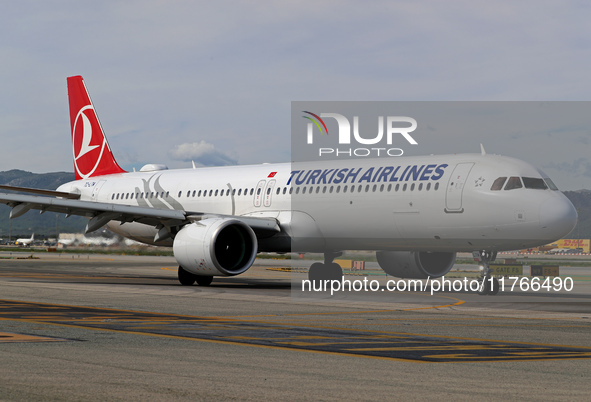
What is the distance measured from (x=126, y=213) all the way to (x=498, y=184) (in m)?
11.4

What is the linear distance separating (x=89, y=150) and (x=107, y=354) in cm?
2767

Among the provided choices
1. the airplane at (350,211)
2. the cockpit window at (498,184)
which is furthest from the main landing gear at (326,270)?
the cockpit window at (498,184)

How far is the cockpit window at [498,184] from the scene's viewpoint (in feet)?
71.0

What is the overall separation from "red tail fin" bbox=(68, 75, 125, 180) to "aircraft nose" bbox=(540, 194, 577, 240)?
791 inches

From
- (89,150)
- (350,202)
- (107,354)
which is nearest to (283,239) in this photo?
(350,202)

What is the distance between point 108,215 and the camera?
2641 centimetres

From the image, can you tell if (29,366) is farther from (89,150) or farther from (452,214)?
(89,150)

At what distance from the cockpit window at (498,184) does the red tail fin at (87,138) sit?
1871 centimetres

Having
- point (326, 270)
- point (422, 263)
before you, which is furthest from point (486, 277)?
point (326, 270)

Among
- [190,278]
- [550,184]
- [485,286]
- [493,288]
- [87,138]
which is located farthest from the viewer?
[87,138]

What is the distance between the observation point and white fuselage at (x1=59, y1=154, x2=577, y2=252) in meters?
21.4

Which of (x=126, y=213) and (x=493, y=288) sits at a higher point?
(x=126, y=213)

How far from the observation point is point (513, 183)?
70.8 feet

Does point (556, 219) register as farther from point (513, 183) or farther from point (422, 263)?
point (422, 263)
